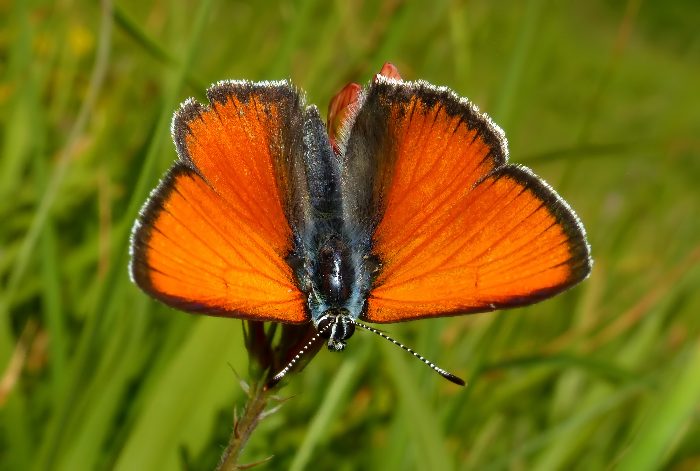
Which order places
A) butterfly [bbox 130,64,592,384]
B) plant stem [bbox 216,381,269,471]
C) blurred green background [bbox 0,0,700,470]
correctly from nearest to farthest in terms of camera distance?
plant stem [bbox 216,381,269,471] → butterfly [bbox 130,64,592,384] → blurred green background [bbox 0,0,700,470]

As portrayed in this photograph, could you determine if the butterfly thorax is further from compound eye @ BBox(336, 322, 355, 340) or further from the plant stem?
the plant stem

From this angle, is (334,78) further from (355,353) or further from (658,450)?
(658,450)

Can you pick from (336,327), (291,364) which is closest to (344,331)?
(336,327)

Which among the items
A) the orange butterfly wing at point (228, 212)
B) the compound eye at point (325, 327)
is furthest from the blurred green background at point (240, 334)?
the compound eye at point (325, 327)

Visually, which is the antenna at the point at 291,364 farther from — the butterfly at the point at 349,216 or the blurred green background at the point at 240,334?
the blurred green background at the point at 240,334

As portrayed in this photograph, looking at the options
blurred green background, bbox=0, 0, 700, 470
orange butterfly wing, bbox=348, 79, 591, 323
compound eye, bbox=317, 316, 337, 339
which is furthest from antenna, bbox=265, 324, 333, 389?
blurred green background, bbox=0, 0, 700, 470

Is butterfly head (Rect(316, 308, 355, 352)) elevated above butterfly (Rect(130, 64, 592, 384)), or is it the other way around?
butterfly (Rect(130, 64, 592, 384))

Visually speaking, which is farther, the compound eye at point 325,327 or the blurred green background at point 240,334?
the blurred green background at point 240,334
